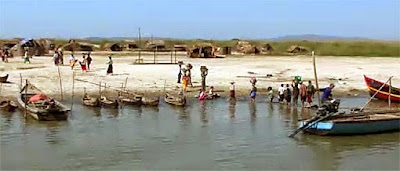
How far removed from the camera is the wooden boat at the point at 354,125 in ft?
62.2

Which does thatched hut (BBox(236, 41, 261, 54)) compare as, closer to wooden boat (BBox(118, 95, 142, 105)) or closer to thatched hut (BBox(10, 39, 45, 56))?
thatched hut (BBox(10, 39, 45, 56))

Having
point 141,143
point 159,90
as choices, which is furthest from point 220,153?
point 159,90

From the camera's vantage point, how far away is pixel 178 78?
33.1m

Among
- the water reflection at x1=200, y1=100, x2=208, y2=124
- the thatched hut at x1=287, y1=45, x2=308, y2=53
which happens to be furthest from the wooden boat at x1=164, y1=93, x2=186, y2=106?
the thatched hut at x1=287, y1=45, x2=308, y2=53

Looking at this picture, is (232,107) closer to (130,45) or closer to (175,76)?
(175,76)

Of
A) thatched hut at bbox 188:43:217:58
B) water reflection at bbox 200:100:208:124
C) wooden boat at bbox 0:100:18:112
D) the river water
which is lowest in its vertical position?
the river water

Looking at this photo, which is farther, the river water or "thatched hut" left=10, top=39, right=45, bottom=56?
"thatched hut" left=10, top=39, right=45, bottom=56

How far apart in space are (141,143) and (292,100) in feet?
35.4

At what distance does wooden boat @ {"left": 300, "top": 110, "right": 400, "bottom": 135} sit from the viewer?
19.0m

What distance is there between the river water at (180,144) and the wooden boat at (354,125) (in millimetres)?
209

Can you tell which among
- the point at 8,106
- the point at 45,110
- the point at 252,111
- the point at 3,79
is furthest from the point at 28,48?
the point at 45,110

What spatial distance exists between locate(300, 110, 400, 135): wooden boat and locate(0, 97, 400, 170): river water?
0.21 m

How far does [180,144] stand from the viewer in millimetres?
18047

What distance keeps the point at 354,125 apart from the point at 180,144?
535 centimetres
